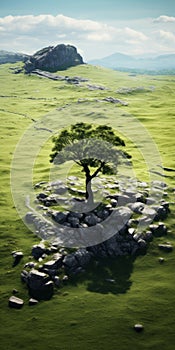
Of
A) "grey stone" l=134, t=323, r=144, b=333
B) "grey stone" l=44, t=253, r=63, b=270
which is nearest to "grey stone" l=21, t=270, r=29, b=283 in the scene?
"grey stone" l=44, t=253, r=63, b=270

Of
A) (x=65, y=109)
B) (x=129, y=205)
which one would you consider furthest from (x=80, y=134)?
(x=65, y=109)

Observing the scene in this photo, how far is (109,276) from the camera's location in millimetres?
35469


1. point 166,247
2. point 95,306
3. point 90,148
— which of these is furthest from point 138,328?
point 90,148

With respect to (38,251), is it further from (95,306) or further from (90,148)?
(90,148)

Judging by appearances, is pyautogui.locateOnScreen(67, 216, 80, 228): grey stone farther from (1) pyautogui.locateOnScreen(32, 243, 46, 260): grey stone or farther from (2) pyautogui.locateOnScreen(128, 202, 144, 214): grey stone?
(2) pyautogui.locateOnScreen(128, 202, 144, 214): grey stone

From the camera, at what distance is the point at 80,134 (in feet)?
144

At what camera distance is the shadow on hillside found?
34000 mm

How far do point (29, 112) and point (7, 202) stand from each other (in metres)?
102

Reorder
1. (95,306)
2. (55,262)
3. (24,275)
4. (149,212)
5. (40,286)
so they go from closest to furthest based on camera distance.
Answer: (95,306), (40,286), (24,275), (55,262), (149,212)

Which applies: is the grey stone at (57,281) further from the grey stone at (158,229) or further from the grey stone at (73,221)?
the grey stone at (158,229)

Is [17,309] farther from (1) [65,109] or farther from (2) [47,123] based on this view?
(1) [65,109]

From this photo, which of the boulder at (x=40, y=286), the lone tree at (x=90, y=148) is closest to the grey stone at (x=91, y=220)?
the lone tree at (x=90, y=148)

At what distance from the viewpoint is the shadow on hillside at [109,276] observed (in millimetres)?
34000

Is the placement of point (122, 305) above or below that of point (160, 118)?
below
